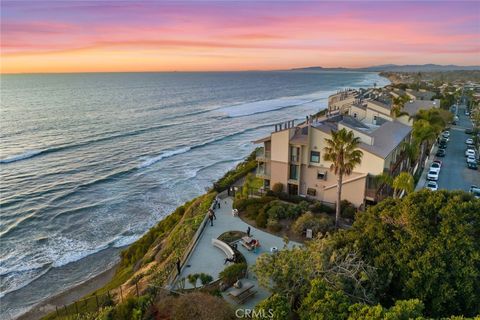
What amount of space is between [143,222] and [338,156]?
22.4 m

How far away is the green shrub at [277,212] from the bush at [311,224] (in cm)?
205

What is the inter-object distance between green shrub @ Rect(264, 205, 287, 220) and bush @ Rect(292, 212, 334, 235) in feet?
6.71

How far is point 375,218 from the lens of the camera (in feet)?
58.0

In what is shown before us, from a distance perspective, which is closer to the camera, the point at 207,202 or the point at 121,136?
the point at 207,202

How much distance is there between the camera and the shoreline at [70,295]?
25000mm

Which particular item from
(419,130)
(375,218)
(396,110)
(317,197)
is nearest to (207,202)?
(317,197)

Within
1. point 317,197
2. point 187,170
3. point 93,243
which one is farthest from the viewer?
point 187,170

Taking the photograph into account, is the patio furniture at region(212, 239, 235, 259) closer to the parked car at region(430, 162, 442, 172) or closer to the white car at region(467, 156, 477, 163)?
the parked car at region(430, 162, 442, 172)

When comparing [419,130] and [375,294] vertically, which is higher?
[419,130]

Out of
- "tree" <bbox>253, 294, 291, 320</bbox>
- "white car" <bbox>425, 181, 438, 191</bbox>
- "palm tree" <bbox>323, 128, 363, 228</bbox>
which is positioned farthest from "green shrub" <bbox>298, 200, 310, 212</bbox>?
"tree" <bbox>253, 294, 291, 320</bbox>

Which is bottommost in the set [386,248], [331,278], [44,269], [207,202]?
[44,269]

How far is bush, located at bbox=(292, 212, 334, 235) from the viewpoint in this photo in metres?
24.8

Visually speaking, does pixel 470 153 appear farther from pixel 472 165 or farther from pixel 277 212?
pixel 277 212

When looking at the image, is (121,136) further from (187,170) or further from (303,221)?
(303,221)
